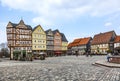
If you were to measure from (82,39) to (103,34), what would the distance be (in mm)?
19136

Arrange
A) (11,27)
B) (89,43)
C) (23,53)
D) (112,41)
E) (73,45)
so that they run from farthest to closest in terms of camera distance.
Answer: (73,45), (89,43), (112,41), (11,27), (23,53)

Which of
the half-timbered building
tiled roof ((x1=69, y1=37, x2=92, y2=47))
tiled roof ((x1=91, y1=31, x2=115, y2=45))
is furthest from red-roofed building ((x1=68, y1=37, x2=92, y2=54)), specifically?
the half-timbered building

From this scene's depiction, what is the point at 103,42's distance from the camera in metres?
108

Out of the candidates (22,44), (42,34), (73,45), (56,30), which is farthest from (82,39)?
(22,44)

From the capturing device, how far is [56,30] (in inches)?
4395

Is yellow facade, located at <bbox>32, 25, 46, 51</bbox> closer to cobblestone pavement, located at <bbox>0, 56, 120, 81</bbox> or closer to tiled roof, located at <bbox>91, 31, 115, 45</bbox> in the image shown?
tiled roof, located at <bbox>91, 31, 115, 45</bbox>

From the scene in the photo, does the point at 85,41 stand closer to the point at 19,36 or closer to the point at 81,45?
the point at 81,45

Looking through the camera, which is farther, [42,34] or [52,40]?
[52,40]

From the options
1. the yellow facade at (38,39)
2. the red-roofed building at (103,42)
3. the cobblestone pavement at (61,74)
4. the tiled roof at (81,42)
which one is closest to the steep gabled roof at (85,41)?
the tiled roof at (81,42)

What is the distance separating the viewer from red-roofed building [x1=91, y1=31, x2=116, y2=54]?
105m

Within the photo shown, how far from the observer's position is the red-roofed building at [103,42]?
343 feet

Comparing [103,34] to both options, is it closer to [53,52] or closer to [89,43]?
[89,43]

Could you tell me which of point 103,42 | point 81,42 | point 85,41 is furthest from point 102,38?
point 81,42

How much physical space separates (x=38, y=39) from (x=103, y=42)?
106 feet
